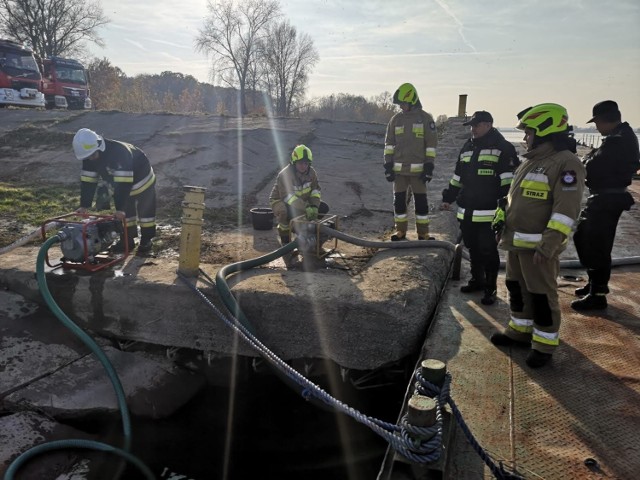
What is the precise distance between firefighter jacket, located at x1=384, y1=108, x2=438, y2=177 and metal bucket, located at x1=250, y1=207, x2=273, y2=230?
2.55 metres

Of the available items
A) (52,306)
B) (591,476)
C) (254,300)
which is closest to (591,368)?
(591,476)

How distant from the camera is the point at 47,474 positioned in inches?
127

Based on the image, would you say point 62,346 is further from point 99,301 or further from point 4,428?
point 4,428

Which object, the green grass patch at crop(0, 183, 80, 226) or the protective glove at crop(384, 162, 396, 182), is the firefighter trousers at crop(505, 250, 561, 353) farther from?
the green grass patch at crop(0, 183, 80, 226)

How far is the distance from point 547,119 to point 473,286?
2.05 meters

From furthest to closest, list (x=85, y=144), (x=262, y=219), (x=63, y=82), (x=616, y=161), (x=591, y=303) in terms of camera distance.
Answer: (x=63, y=82)
(x=262, y=219)
(x=85, y=144)
(x=591, y=303)
(x=616, y=161)

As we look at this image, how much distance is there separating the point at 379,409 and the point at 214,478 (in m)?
1.61

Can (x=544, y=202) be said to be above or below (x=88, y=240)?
above

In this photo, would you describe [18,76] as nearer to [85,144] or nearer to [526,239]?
[85,144]

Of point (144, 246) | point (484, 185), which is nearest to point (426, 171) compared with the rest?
point (484, 185)

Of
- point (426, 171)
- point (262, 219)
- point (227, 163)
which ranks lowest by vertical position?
point (262, 219)

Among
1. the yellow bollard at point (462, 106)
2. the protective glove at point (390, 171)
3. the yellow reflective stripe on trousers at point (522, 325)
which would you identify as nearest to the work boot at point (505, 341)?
the yellow reflective stripe on trousers at point (522, 325)

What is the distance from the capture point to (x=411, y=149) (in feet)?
18.0

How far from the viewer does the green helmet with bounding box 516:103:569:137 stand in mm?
2953
